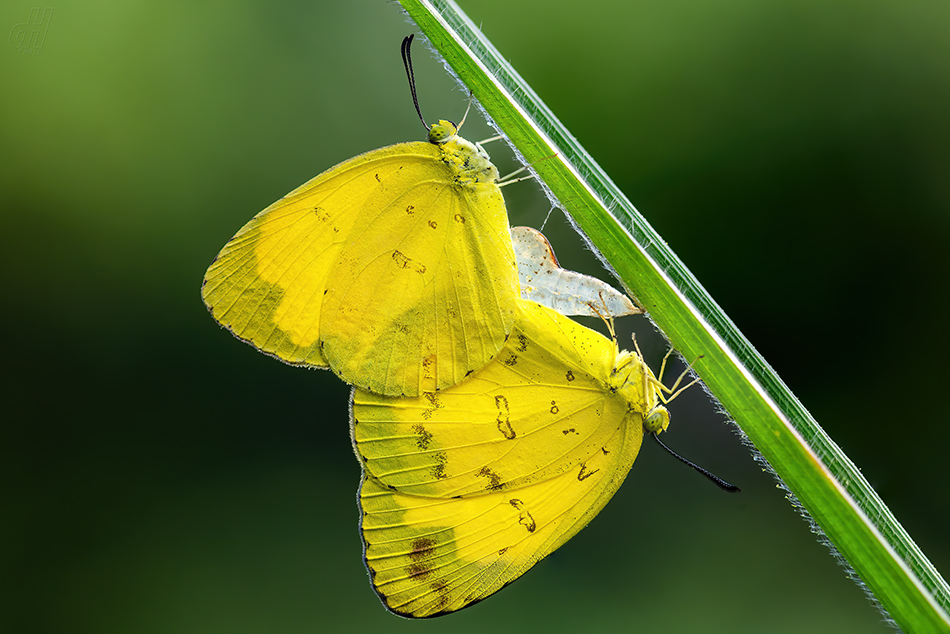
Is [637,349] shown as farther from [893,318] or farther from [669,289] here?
[893,318]

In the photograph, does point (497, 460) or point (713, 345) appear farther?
point (497, 460)

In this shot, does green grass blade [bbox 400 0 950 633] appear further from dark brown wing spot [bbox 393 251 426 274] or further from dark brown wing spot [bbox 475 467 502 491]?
dark brown wing spot [bbox 475 467 502 491]

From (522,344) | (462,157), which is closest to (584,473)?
(522,344)

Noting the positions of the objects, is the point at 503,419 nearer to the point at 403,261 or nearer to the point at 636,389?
the point at 636,389

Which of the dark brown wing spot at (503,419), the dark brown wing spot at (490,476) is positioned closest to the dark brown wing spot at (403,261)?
the dark brown wing spot at (503,419)

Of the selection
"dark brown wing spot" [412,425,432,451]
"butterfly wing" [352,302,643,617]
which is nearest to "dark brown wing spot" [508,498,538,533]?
"butterfly wing" [352,302,643,617]

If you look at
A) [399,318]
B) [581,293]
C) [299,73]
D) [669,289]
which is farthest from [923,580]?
[299,73]
